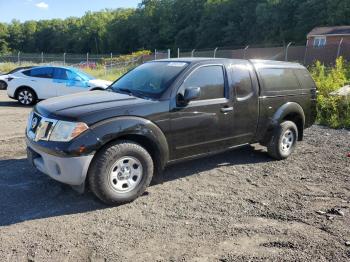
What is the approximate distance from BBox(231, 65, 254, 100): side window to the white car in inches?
327

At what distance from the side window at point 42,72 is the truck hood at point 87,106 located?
9025mm

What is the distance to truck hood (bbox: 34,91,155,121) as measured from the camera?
4707 millimetres

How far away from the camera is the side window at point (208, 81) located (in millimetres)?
5590

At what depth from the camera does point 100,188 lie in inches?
184

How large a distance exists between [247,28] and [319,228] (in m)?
70.9

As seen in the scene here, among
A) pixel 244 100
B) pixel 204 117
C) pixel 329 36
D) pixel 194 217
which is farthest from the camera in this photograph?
pixel 329 36

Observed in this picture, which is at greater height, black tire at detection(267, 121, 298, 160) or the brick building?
the brick building

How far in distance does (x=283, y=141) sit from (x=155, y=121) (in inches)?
116

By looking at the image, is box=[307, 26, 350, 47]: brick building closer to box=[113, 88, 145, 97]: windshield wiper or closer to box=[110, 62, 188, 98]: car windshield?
box=[110, 62, 188, 98]: car windshield

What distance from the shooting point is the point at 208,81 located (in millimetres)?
5766

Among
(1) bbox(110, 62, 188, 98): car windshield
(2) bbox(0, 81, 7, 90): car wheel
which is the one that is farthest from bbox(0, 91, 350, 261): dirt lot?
(2) bbox(0, 81, 7, 90): car wheel

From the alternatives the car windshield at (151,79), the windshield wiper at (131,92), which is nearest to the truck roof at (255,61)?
the car windshield at (151,79)

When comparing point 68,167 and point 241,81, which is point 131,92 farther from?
point 241,81

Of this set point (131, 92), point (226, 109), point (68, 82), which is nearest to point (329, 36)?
point (68, 82)
